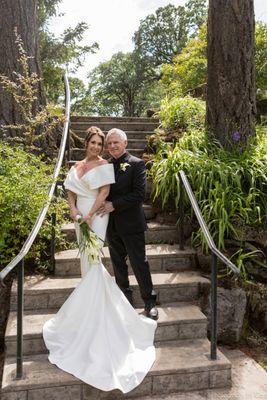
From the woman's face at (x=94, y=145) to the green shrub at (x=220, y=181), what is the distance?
54.1 inches

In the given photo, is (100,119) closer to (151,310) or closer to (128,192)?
(128,192)

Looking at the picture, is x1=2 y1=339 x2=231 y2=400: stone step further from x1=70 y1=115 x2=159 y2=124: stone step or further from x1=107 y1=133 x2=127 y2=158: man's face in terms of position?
x1=70 y1=115 x2=159 y2=124: stone step

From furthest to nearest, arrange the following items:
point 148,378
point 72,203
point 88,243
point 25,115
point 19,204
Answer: point 25,115 < point 19,204 < point 72,203 < point 88,243 < point 148,378

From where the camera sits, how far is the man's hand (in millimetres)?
3111

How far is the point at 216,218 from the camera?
3.94 meters

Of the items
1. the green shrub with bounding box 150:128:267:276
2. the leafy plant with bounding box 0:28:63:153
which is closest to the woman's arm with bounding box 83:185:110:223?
the green shrub with bounding box 150:128:267:276

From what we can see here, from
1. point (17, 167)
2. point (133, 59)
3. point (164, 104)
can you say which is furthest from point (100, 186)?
point (133, 59)

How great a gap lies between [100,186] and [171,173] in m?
1.60

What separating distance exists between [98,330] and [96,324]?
0.17 ft

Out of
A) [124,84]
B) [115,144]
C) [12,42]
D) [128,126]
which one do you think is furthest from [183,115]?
[124,84]

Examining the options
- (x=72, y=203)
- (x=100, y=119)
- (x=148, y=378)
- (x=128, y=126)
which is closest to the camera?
(x=148, y=378)

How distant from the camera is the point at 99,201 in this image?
310cm

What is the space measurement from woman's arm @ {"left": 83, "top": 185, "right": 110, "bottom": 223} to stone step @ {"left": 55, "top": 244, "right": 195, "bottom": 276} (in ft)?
2.77

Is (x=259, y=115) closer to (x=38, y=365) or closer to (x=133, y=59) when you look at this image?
(x=38, y=365)
